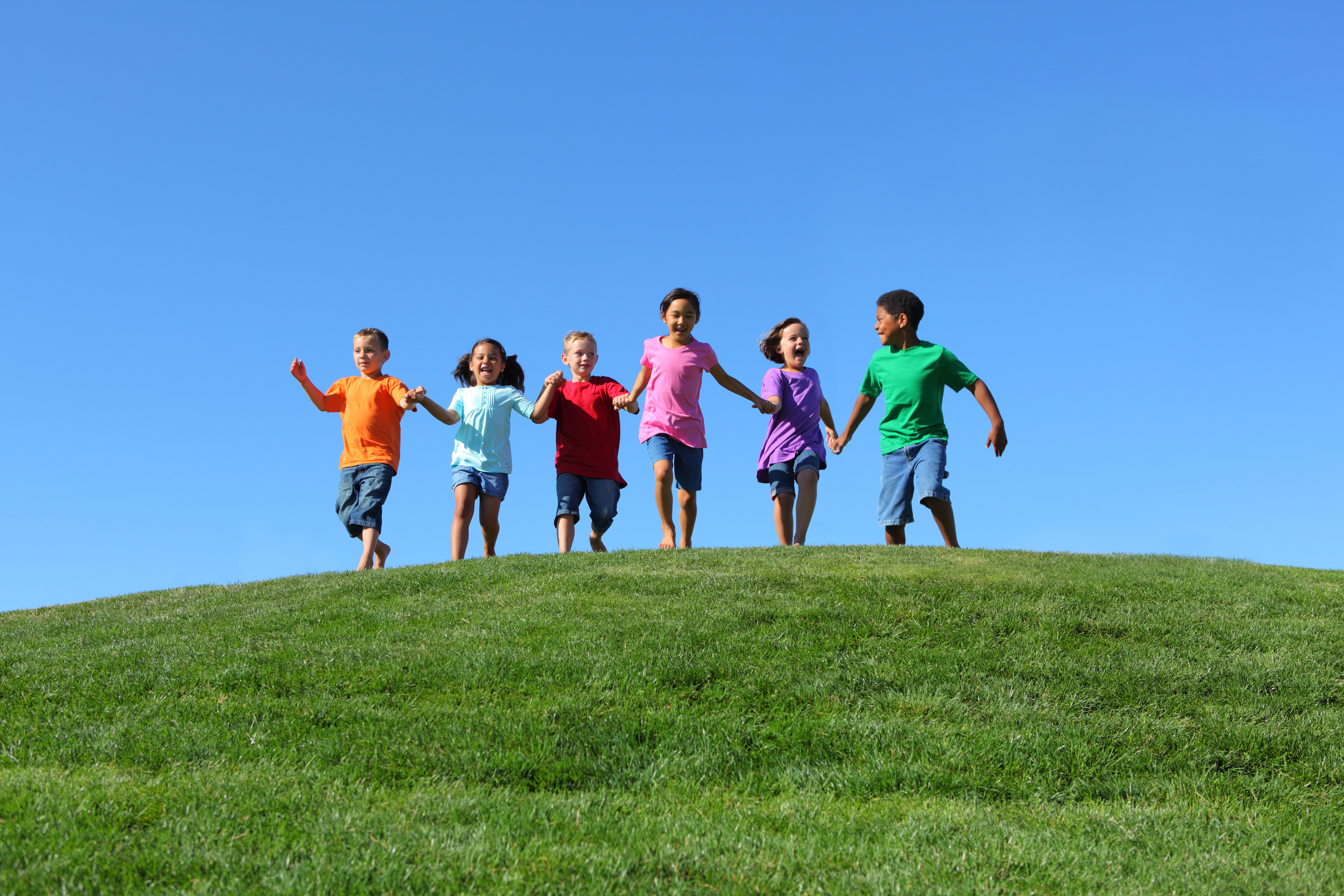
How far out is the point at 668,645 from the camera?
7.63 meters

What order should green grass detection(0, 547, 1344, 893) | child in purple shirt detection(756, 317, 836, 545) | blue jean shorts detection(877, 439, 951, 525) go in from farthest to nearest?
child in purple shirt detection(756, 317, 836, 545)
blue jean shorts detection(877, 439, 951, 525)
green grass detection(0, 547, 1344, 893)

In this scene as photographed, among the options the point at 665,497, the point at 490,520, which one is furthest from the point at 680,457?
the point at 490,520

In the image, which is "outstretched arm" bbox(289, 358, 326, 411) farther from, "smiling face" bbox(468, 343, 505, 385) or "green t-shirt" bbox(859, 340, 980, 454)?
"green t-shirt" bbox(859, 340, 980, 454)

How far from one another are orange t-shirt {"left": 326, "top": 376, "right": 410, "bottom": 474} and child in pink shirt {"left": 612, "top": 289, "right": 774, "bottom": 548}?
2.67 meters

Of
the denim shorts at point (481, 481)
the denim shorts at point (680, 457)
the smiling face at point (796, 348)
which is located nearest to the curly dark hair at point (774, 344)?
the smiling face at point (796, 348)

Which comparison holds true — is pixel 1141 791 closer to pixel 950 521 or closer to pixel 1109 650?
pixel 1109 650

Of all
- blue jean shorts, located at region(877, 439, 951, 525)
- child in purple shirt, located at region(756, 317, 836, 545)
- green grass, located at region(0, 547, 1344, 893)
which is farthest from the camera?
child in purple shirt, located at region(756, 317, 836, 545)

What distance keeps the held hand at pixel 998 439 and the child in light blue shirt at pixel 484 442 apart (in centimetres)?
502

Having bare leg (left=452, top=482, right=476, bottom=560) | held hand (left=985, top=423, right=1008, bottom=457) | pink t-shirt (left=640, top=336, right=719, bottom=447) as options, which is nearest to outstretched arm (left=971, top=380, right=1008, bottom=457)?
held hand (left=985, top=423, right=1008, bottom=457)

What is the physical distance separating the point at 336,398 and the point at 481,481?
2246 millimetres

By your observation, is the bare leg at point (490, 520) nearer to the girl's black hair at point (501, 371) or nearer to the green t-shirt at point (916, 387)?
the girl's black hair at point (501, 371)

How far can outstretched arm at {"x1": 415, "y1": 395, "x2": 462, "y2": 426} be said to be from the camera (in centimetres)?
1277

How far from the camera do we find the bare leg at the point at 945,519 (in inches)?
480

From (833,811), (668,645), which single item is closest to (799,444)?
(668,645)
